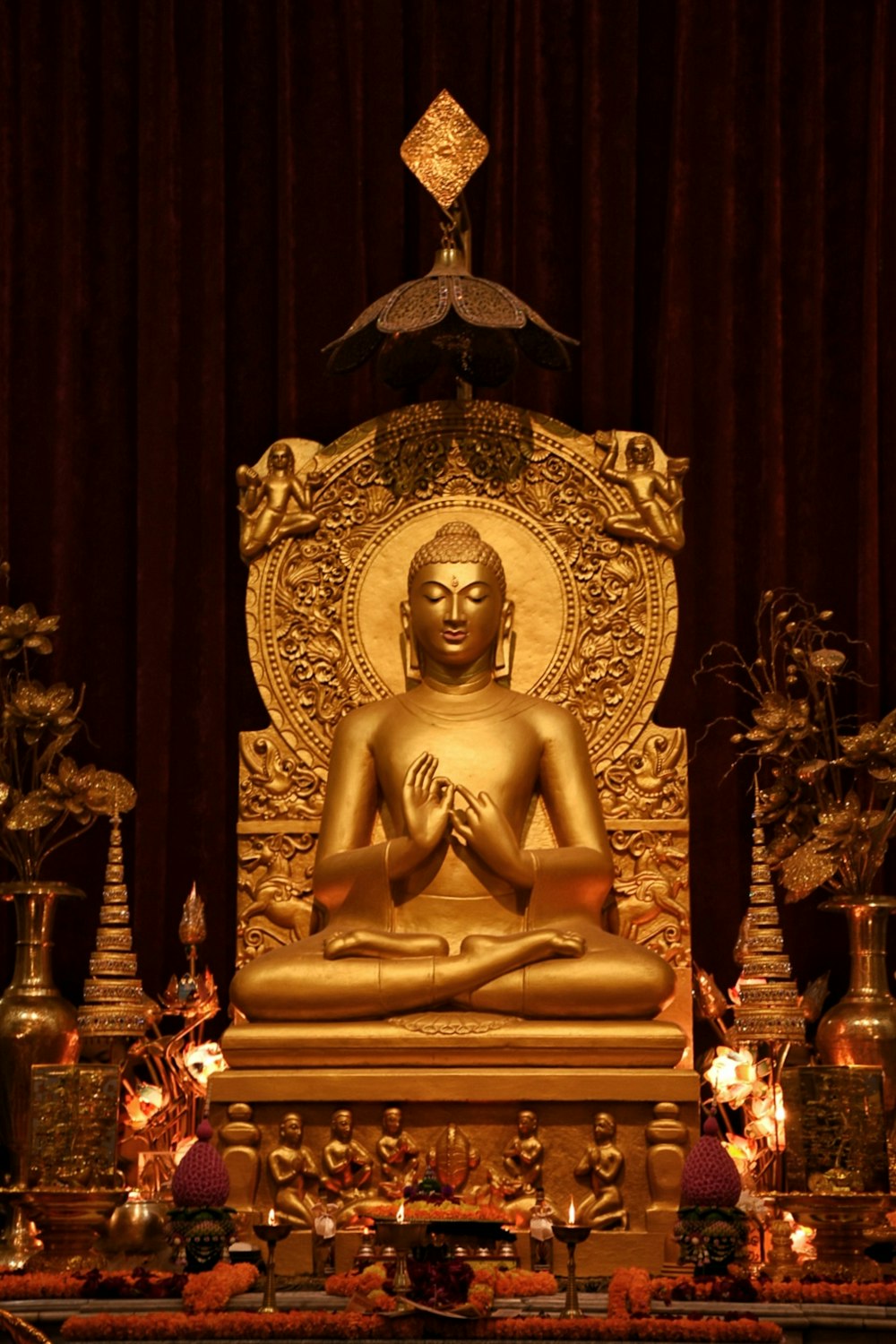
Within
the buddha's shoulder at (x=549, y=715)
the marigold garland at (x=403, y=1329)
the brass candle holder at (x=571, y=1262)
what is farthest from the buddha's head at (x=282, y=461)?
the marigold garland at (x=403, y=1329)

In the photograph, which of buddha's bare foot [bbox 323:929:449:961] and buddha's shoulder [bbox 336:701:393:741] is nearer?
buddha's bare foot [bbox 323:929:449:961]

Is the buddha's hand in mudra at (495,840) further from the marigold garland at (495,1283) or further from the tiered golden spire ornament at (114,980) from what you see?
the marigold garland at (495,1283)

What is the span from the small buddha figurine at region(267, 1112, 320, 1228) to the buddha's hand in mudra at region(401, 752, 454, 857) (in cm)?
93

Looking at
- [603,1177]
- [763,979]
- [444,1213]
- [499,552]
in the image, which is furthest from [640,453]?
[444,1213]

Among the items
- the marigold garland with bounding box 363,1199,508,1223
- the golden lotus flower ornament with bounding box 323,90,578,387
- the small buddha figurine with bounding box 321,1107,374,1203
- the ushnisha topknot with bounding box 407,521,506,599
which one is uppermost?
the golden lotus flower ornament with bounding box 323,90,578,387

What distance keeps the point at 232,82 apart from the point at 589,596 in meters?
2.22

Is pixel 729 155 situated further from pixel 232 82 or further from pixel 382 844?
pixel 382 844

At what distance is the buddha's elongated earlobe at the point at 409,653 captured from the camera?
24.5ft

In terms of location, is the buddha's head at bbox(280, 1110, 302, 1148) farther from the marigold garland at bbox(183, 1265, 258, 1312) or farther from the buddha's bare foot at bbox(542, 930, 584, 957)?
the buddha's bare foot at bbox(542, 930, 584, 957)

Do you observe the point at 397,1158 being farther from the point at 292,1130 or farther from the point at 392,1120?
the point at 292,1130

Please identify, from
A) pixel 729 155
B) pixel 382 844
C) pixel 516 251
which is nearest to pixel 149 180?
pixel 516 251

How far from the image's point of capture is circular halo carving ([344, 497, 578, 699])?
7500 mm

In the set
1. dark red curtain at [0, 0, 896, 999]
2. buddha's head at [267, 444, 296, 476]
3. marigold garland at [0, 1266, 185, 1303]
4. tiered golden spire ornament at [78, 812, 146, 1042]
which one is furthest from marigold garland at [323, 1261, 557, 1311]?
buddha's head at [267, 444, 296, 476]

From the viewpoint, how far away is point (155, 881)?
26.0 ft
